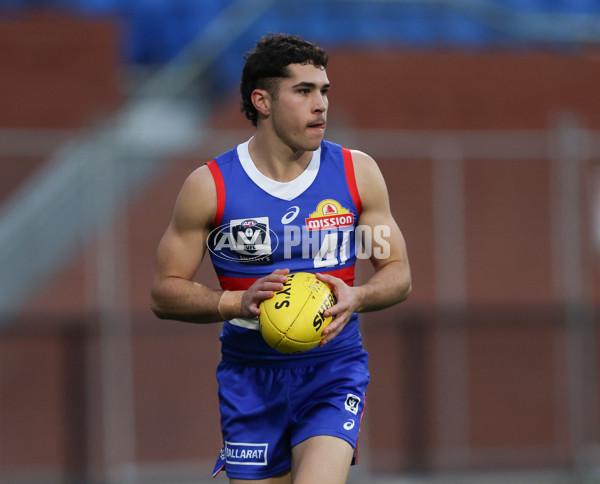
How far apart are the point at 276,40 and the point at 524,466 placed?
23.6 ft

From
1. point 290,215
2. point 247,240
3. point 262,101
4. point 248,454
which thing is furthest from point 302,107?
point 248,454

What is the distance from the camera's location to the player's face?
16.3 feet

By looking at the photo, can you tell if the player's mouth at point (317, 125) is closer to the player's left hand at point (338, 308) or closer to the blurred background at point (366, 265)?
the player's left hand at point (338, 308)

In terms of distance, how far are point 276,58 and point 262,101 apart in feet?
0.76

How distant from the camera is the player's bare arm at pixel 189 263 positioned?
489 cm

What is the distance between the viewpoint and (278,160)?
5.11 meters

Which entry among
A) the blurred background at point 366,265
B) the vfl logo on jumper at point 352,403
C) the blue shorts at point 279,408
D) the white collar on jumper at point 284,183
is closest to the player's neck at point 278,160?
the white collar on jumper at point 284,183

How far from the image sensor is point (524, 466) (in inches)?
432

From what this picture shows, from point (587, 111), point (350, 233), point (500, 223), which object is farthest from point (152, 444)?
point (587, 111)

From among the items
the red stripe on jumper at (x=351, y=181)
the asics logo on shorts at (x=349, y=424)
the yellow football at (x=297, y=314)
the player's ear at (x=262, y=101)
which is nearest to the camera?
the yellow football at (x=297, y=314)

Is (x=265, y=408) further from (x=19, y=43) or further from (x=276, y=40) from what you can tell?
(x=19, y=43)

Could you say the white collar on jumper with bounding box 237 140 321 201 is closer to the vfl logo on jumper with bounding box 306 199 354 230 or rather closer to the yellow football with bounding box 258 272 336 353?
the vfl logo on jumper with bounding box 306 199 354 230

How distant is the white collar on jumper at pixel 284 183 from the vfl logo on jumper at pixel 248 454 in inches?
48.0

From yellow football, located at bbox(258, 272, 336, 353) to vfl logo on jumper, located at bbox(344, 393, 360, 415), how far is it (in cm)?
47
